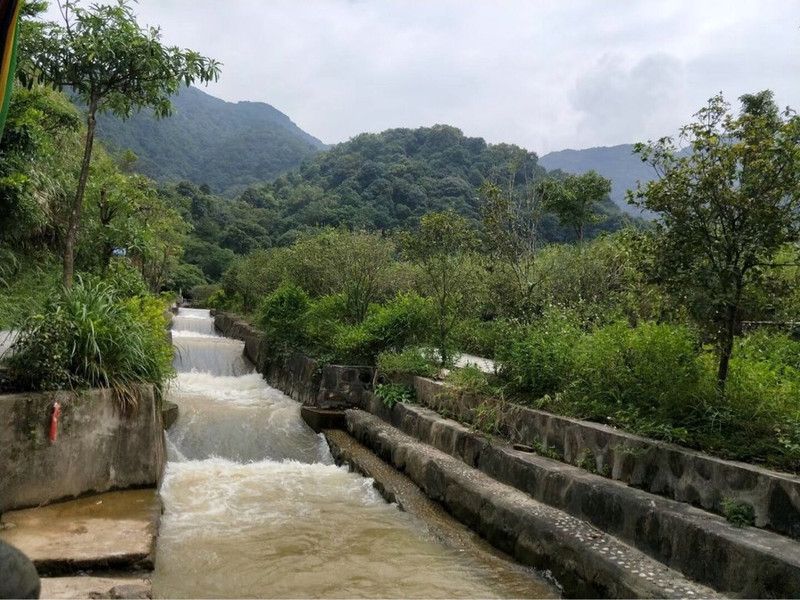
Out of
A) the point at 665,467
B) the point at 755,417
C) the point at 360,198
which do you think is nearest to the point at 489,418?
the point at 665,467

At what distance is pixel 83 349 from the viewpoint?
582 centimetres

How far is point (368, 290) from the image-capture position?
13117 millimetres

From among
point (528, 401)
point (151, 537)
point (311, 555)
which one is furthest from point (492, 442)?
point (151, 537)

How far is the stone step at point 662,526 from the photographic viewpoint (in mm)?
3443

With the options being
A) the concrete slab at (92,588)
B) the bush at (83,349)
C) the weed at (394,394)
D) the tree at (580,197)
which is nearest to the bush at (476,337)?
the weed at (394,394)

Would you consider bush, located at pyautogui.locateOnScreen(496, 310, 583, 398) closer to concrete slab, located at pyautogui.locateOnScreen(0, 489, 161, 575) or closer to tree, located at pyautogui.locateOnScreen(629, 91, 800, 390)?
tree, located at pyautogui.locateOnScreen(629, 91, 800, 390)

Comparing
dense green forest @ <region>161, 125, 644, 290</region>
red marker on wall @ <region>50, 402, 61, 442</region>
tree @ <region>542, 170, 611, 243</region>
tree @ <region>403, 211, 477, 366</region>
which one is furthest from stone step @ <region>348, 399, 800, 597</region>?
dense green forest @ <region>161, 125, 644, 290</region>

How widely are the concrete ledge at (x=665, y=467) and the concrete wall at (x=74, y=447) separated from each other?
3948mm

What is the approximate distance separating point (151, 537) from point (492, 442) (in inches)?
139

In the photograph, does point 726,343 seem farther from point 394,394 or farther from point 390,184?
point 390,184

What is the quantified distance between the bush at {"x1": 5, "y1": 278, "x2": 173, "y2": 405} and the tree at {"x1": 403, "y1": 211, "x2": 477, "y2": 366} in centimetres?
481

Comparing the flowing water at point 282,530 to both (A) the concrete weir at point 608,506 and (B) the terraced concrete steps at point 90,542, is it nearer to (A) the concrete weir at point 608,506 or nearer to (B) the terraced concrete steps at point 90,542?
(B) the terraced concrete steps at point 90,542

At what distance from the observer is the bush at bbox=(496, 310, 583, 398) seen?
6.69 meters

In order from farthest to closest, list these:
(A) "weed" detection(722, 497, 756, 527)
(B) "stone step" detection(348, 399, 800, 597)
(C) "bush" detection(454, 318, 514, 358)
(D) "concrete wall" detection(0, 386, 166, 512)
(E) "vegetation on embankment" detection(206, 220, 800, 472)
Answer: (C) "bush" detection(454, 318, 514, 358), (D) "concrete wall" detection(0, 386, 166, 512), (E) "vegetation on embankment" detection(206, 220, 800, 472), (A) "weed" detection(722, 497, 756, 527), (B) "stone step" detection(348, 399, 800, 597)
